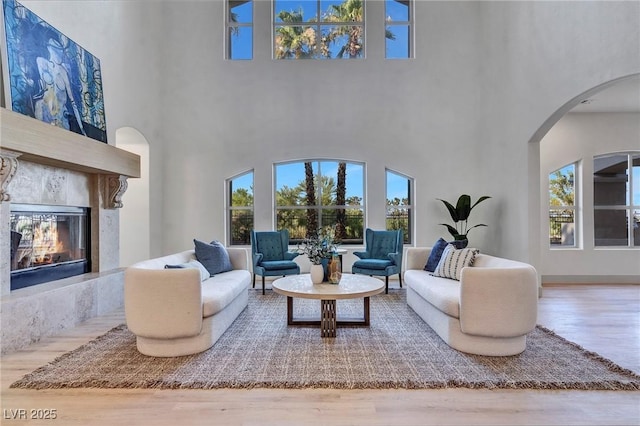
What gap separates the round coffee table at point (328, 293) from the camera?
137 inches

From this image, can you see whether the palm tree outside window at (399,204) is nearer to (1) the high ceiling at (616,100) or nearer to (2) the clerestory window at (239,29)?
(1) the high ceiling at (616,100)

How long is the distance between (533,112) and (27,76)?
627cm

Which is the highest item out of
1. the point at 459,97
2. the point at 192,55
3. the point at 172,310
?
the point at 192,55

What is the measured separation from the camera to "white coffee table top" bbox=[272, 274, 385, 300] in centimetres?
348

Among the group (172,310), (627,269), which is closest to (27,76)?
(172,310)

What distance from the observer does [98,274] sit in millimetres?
4707

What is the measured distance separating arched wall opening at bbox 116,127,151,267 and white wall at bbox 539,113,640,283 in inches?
283

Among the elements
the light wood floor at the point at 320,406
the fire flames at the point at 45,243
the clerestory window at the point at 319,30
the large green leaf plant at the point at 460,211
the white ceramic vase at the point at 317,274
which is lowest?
the light wood floor at the point at 320,406

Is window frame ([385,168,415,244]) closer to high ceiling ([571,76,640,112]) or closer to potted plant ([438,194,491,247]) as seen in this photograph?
potted plant ([438,194,491,247])

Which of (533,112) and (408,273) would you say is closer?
(408,273)

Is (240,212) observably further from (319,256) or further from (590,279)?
(590,279)

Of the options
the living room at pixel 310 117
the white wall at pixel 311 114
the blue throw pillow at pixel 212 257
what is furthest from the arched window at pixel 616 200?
the blue throw pillow at pixel 212 257

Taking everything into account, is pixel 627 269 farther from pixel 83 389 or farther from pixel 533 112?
pixel 83 389

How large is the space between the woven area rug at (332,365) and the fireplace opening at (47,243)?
1145 mm
